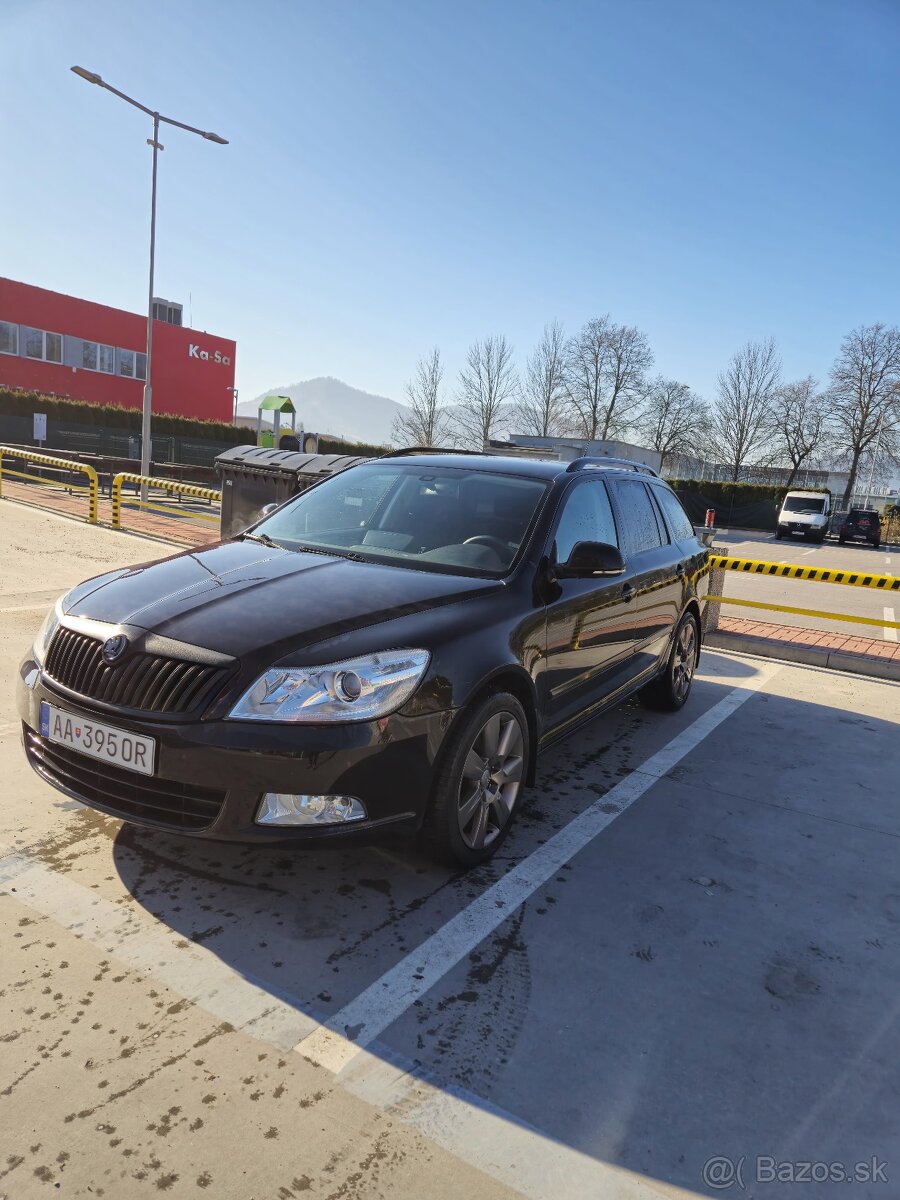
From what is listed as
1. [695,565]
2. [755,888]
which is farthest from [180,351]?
[755,888]

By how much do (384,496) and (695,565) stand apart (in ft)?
8.96

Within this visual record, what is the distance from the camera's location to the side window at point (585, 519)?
12.9ft

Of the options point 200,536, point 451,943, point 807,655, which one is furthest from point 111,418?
point 451,943

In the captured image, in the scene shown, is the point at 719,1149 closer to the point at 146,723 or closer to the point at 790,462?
the point at 146,723

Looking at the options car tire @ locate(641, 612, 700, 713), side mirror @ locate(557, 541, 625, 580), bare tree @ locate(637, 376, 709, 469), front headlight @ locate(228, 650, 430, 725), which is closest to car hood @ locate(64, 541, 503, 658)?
front headlight @ locate(228, 650, 430, 725)

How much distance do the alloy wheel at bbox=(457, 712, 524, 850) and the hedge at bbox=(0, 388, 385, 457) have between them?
30.7m

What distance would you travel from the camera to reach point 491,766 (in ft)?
10.6

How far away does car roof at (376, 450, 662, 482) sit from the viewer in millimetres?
4301

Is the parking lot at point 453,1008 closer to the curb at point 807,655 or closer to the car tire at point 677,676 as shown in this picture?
the car tire at point 677,676

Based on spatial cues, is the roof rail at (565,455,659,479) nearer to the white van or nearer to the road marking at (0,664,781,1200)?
the road marking at (0,664,781,1200)

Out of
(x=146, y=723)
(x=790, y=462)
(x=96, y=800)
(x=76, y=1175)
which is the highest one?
(x=790, y=462)

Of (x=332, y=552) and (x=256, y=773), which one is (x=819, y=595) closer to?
(x=332, y=552)

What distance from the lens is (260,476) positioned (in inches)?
438

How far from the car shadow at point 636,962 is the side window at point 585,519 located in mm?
1302
